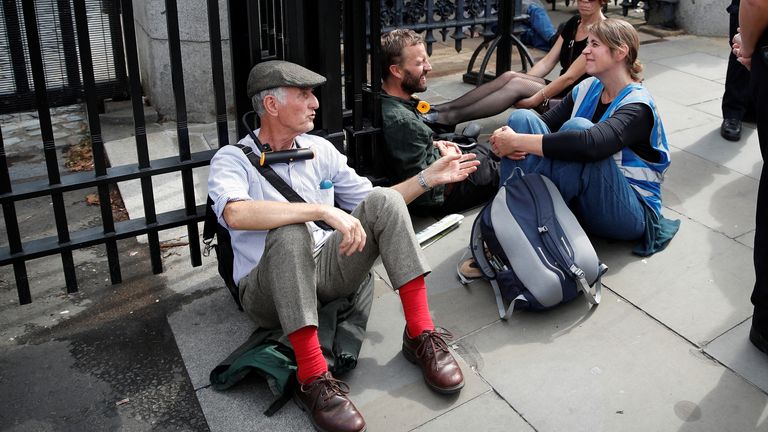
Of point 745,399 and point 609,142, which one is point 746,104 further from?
point 745,399

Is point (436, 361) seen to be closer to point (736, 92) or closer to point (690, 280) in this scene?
point (690, 280)

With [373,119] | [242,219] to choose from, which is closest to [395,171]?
[373,119]

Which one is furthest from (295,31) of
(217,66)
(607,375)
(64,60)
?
(64,60)

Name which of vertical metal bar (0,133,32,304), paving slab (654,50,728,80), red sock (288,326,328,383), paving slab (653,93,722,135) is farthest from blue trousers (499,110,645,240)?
paving slab (654,50,728,80)

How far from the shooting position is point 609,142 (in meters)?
3.85

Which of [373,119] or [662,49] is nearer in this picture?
[373,119]

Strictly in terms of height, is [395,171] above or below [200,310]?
above

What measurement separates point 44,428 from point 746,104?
4966 millimetres

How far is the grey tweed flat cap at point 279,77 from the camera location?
11.2 feet

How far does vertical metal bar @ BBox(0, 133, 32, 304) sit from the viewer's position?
11.4 feet

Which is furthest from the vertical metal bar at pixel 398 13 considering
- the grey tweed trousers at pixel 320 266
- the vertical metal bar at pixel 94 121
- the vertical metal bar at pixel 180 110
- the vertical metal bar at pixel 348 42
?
the grey tweed trousers at pixel 320 266

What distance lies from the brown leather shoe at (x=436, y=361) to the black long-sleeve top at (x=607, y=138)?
1.12m

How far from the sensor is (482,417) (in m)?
3.18

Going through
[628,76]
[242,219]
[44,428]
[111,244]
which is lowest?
[44,428]
